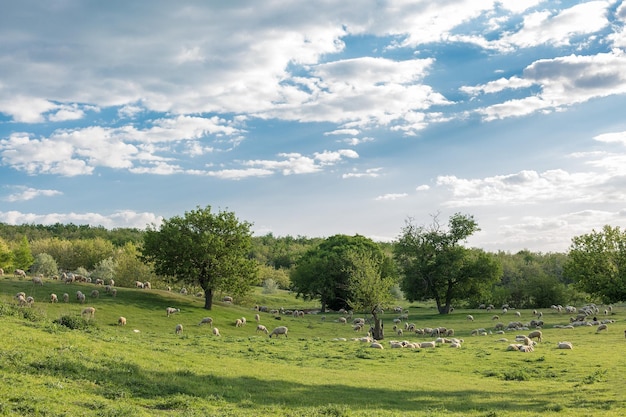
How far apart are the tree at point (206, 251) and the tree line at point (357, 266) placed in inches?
5.3

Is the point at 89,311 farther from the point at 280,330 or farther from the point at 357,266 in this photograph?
the point at 357,266

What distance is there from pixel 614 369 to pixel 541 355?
6.26 meters

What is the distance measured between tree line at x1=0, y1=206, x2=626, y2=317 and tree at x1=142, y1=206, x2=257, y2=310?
134 millimetres

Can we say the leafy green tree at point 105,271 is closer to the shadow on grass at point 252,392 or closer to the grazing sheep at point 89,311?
the grazing sheep at point 89,311

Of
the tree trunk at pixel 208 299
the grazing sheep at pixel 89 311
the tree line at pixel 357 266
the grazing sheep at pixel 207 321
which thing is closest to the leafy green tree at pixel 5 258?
the tree line at pixel 357 266

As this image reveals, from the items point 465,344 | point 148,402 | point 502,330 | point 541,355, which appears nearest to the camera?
point 148,402

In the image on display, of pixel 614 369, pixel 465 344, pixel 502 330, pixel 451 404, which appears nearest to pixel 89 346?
pixel 451 404

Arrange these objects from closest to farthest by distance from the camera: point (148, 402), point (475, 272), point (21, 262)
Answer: point (148, 402) < point (475, 272) < point (21, 262)

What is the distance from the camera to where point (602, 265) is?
44594mm

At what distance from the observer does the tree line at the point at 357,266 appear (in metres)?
47.2

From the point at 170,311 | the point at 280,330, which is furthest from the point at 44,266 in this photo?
the point at 280,330

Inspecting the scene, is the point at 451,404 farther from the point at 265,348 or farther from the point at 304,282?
the point at 304,282

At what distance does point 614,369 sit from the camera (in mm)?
30547

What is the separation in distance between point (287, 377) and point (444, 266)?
69.0 meters
